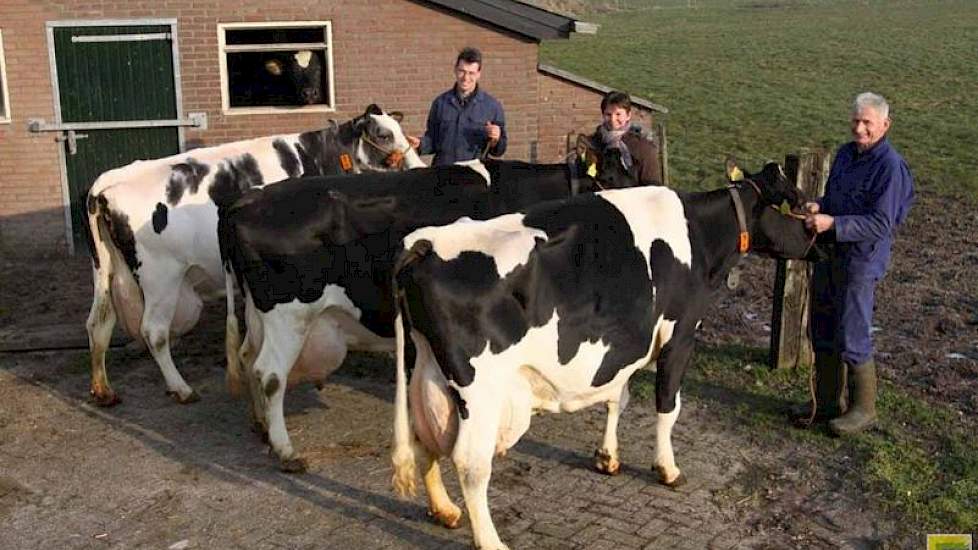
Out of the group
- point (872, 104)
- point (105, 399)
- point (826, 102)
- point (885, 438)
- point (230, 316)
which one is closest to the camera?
point (872, 104)

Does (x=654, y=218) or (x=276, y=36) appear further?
(x=276, y=36)

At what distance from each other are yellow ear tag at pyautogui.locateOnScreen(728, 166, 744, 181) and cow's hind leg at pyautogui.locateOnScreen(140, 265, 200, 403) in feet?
12.9

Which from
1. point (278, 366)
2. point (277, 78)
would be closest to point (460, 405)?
point (278, 366)

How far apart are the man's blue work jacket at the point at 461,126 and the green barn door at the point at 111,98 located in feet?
15.9

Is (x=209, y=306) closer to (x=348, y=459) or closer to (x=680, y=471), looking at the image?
(x=348, y=459)

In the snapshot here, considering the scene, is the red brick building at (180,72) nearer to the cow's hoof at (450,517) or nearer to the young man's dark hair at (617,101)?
the young man's dark hair at (617,101)

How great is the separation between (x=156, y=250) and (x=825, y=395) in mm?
4825

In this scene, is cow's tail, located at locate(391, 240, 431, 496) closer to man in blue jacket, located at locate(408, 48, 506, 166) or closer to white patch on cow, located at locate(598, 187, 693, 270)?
white patch on cow, located at locate(598, 187, 693, 270)

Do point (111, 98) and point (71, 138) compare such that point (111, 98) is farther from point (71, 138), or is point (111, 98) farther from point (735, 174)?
point (735, 174)

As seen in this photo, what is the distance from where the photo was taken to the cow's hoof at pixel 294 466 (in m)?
6.36

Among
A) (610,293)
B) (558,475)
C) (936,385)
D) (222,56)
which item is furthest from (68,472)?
(222,56)

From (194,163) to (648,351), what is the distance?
390 cm

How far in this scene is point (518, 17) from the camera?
1207 cm

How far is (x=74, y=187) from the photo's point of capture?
12.3 m
